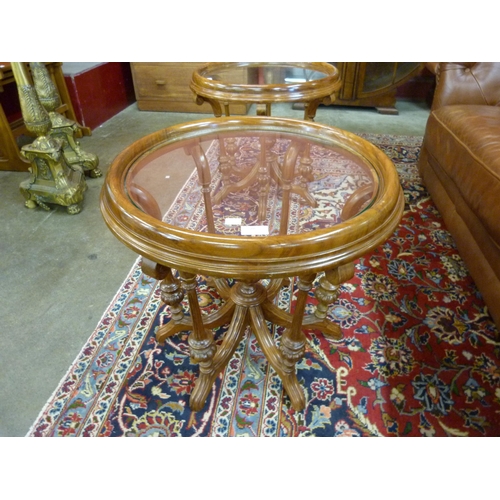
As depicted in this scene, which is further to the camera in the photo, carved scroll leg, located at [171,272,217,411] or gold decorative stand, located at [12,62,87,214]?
gold decorative stand, located at [12,62,87,214]

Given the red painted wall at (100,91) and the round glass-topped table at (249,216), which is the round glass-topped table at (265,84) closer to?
the round glass-topped table at (249,216)

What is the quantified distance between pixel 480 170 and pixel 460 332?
57 cm

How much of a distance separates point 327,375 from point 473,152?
0.99 metres

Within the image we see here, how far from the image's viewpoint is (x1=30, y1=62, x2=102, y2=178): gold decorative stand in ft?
5.94

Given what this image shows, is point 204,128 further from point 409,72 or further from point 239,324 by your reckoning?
point 409,72

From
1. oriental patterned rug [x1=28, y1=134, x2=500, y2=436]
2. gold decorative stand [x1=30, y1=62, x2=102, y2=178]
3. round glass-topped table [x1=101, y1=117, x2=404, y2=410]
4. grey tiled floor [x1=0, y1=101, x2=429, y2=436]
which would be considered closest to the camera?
round glass-topped table [x1=101, y1=117, x2=404, y2=410]

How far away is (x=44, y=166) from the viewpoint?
187 centimetres

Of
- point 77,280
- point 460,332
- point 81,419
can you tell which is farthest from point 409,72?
point 81,419

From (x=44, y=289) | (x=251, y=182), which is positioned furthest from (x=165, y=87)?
(x=251, y=182)

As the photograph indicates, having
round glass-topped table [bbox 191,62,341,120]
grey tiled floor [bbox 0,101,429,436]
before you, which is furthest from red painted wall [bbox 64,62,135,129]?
round glass-topped table [bbox 191,62,341,120]

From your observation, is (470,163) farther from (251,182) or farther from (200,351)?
(200,351)

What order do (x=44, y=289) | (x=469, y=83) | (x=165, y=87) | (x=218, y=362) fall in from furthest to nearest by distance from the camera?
(x=165, y=87)
(x=469, y=83)
(x=44, y=289)
(x=218, y=362)

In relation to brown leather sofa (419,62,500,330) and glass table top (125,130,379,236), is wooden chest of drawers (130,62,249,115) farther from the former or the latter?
glass table top (125,130,379,236)

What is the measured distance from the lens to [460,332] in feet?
4.11
